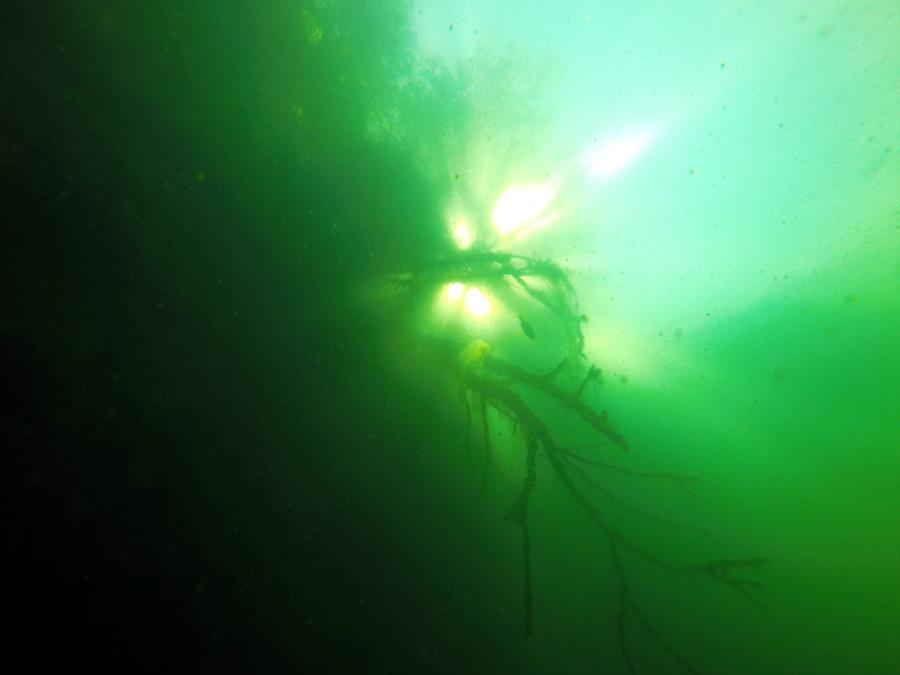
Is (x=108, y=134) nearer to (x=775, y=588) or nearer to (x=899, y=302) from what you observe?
(x=775, y=588)

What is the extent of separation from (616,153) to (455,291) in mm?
5366

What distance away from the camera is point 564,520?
8.26m

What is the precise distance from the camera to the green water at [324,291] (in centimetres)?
253

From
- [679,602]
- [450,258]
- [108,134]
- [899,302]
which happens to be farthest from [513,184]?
[899,302]

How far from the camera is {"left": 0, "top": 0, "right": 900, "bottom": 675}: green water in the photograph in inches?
99.7

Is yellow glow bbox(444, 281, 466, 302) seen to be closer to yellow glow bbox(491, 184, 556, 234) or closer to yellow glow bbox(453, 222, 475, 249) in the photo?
yellow glow bbox(453, 222, 475, 249)

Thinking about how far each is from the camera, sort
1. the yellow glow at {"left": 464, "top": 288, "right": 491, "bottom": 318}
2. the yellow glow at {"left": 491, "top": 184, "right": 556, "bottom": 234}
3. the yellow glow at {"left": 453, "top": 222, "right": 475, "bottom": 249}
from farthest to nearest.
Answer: the yellow glow at {"left": 491, "top": 184, "right": 556, "bottom": 234}
the yellow glow at {"left": 464, "top": 288, "right": 491, "bottom": 318}
the yellow glow at {"left": 453, "top": 222, "right": 475, "bottom": 249}

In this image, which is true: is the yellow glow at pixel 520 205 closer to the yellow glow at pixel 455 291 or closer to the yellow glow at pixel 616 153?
the yellow glow at pixel 616 153

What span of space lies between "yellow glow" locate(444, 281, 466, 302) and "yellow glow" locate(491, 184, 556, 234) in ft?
4.67

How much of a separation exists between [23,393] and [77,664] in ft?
5.92

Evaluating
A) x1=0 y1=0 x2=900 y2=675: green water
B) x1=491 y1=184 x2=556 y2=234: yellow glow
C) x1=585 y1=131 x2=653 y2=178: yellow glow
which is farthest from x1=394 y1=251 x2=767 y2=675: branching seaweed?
x1=585 y1=131 x2=653 y2=178: yellow glow

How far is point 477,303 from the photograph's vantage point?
251 inches

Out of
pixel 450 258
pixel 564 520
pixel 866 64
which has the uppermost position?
pixel 866 64

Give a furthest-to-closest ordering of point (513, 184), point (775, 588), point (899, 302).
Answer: point (899, 302) < point (775, 588) < point (513, 184)
